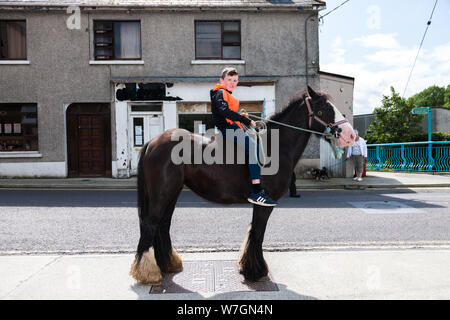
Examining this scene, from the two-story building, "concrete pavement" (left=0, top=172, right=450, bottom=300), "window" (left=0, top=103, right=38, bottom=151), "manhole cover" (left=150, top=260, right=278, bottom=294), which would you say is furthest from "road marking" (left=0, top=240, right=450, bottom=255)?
"window" (left=0, top=103, right=38, bottom=151)

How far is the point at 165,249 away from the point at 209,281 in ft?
2.21

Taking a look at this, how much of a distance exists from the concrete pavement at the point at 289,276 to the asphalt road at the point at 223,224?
573 mm

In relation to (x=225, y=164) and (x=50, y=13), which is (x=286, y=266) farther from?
(x=50, y=13)

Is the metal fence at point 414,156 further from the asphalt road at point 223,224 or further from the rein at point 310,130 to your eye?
the rein at point 310,130

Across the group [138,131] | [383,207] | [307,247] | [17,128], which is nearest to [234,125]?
[307,247]

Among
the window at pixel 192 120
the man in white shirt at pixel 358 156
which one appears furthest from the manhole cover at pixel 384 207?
the window at pixel 192 120

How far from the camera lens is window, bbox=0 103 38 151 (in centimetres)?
1503

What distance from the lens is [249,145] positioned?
3932 millimetres

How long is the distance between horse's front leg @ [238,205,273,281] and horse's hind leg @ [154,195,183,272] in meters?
0.81

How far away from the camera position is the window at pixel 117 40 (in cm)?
1517

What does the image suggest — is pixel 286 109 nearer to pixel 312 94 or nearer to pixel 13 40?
pixel 312 94

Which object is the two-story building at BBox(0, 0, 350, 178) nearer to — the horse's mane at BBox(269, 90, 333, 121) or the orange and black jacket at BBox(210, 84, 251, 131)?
the horse's mane at BBox(269, 90, 333, 121)

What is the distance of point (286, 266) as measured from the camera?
4332 mm

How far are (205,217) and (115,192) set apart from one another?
17.0 feet
